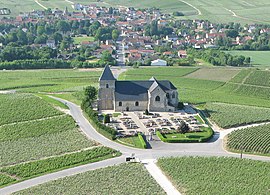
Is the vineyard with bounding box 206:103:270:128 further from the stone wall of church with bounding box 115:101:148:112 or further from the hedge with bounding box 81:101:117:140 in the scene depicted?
the hedge with bounding box 81:101:117:140

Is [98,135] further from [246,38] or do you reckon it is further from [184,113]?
[246,38]

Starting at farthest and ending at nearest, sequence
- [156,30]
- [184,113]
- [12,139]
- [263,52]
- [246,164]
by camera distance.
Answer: [156,30]
[263,52]
[184,113]
[12,139]
[246,164]

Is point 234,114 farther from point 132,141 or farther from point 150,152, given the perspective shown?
point 150,152

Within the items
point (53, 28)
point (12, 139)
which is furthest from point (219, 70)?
point (53, 28)

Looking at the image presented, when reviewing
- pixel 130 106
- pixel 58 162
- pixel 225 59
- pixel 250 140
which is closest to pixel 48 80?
pixel 130 106

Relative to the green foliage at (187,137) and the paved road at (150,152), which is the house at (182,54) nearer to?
the green foliage at (187,137)

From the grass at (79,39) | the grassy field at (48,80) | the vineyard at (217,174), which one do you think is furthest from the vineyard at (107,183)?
the grass at (79,39)
